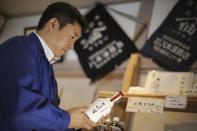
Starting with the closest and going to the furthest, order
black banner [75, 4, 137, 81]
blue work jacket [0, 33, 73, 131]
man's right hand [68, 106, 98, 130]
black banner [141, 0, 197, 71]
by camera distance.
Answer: blue work jacket [0, 33, 73, 131] < man's right hand [68, 106, 98, 130] < black banner [141, 0, 197, 71] < black banner [75, 4, 137, 81]

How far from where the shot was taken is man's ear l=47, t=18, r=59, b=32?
1.35 m

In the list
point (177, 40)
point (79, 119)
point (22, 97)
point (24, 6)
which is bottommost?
point (79, 119)

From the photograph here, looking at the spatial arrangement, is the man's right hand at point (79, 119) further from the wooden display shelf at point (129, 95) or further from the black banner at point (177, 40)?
the black banner at point (177, 40)

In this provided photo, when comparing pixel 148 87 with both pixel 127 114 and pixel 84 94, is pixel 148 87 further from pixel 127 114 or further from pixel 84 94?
pixel 84 94

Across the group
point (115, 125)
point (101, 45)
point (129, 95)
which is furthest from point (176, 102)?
point (101, 45)

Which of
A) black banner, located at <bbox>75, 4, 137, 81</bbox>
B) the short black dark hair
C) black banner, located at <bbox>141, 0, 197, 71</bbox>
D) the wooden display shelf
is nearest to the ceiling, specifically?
black banner, located at <bbox>75, 4, 137, 81</bbox>

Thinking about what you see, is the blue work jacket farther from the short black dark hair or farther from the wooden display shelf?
the wooden display shelf

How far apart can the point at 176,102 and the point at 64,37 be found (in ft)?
2.59

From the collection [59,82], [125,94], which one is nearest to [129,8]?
[59,82]

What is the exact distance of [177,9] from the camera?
2.16m

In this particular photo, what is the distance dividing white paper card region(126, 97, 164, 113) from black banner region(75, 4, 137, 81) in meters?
0.84

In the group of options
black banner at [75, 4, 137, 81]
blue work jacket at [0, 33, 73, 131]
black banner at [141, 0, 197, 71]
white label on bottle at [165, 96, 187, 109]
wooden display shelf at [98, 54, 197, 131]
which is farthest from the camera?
black banner at [75, 4, 137, 81]

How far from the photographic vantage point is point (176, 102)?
51.3 inches

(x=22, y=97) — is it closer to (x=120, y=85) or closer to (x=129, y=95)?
(x=129, y=95)
